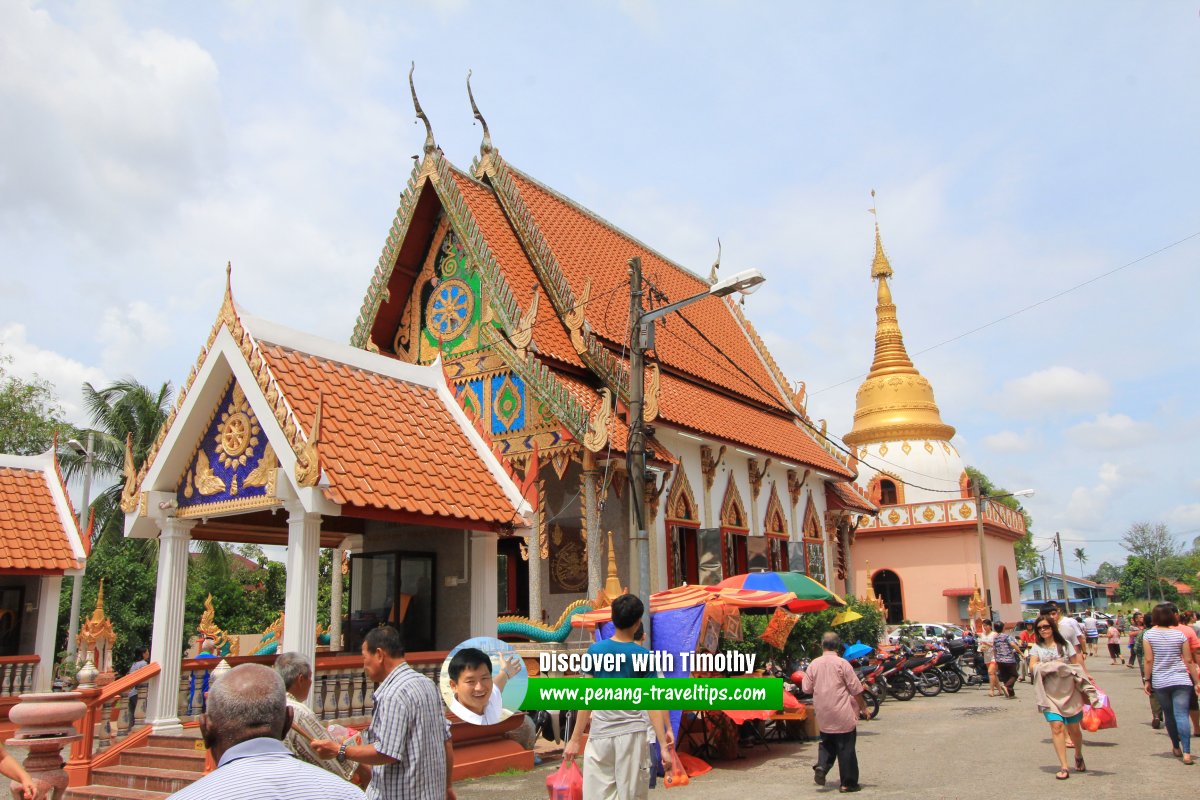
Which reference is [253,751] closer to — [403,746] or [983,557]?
[403,746]

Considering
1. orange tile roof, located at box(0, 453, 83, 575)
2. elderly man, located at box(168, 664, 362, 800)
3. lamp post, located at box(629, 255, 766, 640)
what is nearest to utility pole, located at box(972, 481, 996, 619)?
lamp post, located at box(629, 255, 766, 640)

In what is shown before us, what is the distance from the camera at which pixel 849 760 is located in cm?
820

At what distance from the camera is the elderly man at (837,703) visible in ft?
26.2

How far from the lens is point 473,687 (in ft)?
16.0

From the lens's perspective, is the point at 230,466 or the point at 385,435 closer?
the point at 230,466

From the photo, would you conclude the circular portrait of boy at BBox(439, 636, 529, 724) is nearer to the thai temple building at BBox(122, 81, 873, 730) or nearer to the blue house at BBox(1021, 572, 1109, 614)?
the thai temple building at BBox(122, 81, 873, 730)

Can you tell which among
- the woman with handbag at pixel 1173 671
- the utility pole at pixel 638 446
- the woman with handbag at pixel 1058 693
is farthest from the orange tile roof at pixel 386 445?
the woman with handbag at pixel 1173 671

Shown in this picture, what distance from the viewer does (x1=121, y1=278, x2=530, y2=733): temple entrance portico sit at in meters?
8.25

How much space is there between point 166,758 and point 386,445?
3.21 meters

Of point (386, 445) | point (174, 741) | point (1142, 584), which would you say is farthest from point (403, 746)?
point (1142, 584)

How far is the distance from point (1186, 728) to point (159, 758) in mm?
8833

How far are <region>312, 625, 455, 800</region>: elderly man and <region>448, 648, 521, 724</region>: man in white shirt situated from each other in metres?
0.58

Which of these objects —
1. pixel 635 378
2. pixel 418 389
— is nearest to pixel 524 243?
pixel 418 389

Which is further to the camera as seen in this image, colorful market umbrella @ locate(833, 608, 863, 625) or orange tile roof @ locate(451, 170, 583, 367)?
orange tile roof @ locate(451, 170, 583, 367)
